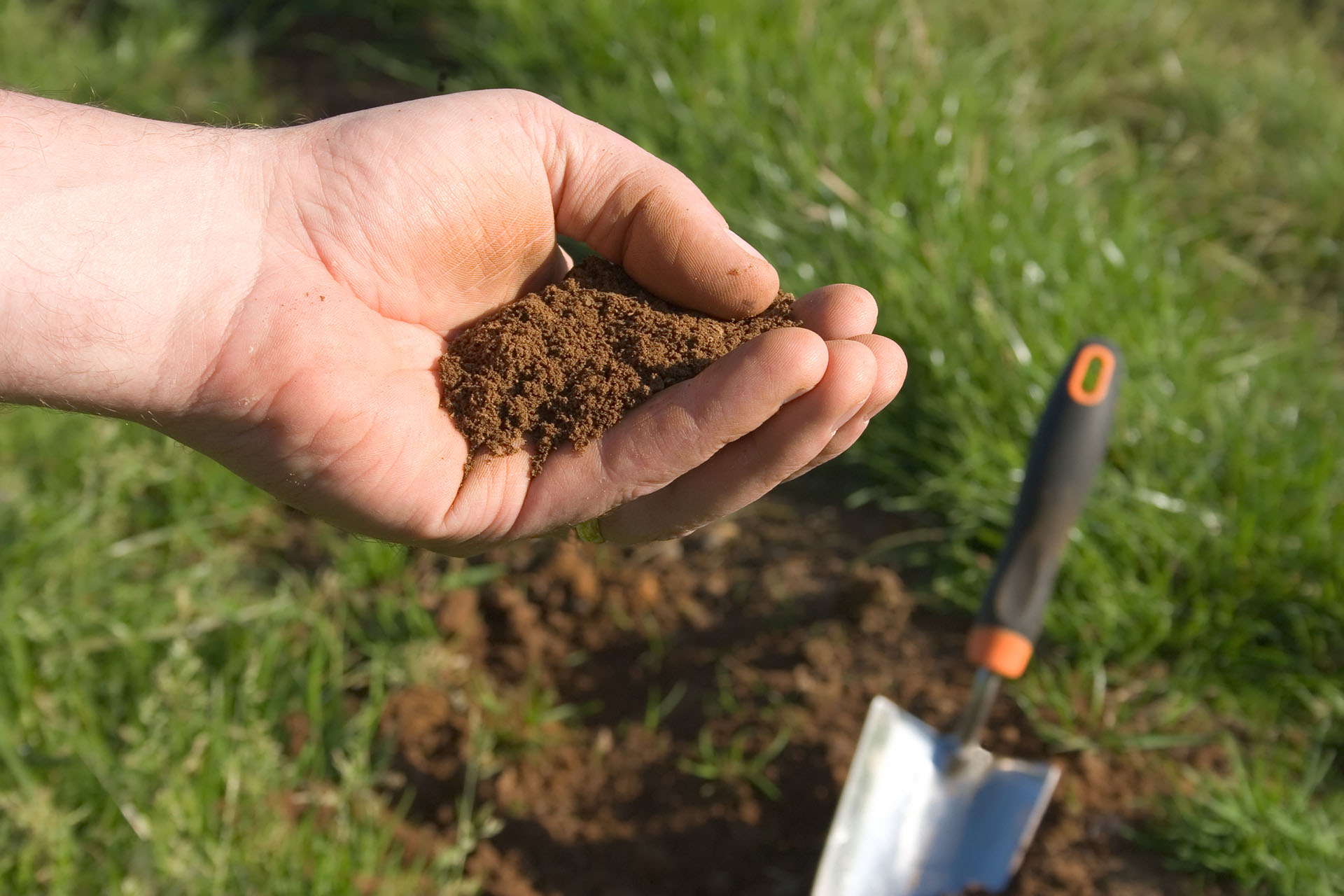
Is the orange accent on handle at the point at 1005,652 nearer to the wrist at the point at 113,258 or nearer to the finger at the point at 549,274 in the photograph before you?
the finger at the point at 549,274

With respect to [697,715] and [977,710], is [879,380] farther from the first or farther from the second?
[697,715]

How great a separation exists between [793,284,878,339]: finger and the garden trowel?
0.64 metres

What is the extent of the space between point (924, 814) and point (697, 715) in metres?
0.54

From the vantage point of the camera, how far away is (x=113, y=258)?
5.31 ft

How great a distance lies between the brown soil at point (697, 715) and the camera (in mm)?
2242

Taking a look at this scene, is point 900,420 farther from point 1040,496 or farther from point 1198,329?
point 1198,329

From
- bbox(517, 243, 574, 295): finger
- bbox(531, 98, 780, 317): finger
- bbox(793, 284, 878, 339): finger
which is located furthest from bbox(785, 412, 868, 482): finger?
bbox(517, 243, 574, 295): finger

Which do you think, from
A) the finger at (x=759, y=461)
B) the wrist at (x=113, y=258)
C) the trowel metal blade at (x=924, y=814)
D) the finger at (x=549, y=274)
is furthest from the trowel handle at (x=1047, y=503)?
the wrist at (x=113, y=258)

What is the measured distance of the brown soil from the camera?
7.36 feet

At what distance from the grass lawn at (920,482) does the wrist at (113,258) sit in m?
0.64

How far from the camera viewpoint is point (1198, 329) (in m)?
2.99

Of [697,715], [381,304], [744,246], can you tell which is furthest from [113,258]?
[697,715]

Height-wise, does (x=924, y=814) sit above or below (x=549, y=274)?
below

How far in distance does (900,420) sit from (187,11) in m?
3.54
